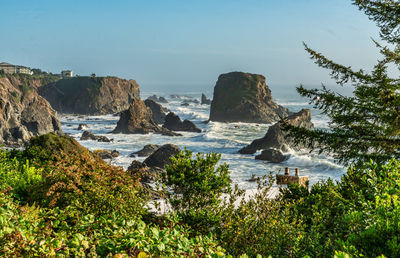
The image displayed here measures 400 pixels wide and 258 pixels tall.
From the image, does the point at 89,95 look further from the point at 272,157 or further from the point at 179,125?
the point at 272,157

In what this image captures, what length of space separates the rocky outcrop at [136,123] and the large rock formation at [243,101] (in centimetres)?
2773

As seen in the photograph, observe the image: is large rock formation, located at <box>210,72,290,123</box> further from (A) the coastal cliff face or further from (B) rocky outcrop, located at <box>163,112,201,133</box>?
(A) the coastal cliff face

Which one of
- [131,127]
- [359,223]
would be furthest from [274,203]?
[131,127]

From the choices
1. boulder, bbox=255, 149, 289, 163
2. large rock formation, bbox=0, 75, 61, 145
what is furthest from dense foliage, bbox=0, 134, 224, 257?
large rock formation, bbox=0, 75, 61, 145

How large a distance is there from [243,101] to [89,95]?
5107cm

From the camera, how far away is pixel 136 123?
59.9 meters

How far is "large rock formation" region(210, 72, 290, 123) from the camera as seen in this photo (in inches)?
3359

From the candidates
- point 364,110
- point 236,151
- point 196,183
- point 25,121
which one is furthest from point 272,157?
point 25,121

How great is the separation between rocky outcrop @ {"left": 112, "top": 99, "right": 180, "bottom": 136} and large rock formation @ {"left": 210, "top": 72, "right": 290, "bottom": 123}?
27.7m

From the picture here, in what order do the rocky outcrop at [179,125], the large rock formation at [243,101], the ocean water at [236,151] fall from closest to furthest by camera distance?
the ocean water at [236,151], the rocky outcrop at [179,125], the large rock formation at [243,101]

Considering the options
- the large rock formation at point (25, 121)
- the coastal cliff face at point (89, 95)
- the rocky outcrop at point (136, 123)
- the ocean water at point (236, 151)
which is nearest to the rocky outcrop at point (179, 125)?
the ocean water at point (236, 151)

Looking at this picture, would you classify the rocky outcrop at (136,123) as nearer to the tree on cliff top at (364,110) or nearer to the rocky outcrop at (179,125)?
the rocky outcrop at (179,125)

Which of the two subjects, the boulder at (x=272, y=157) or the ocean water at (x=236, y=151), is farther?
A: the boulder at (x=272, y=157)

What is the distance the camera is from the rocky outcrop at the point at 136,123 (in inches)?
2317
